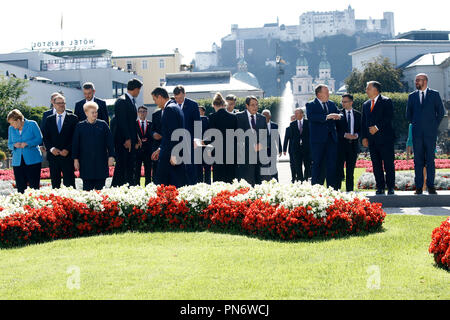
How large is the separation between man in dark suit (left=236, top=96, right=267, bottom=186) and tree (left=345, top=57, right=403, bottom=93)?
7138 cm

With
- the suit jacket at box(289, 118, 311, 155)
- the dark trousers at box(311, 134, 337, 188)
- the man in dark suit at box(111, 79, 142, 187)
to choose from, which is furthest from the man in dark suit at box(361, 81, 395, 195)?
the man in dark suit at box(111, 79, 142, 187)

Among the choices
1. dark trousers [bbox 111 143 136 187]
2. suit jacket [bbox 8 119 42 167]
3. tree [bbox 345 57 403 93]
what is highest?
tree [bbox 345 57 403 93]

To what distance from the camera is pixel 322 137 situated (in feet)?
35.6

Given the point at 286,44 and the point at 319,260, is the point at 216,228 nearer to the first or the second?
the point at 319,260

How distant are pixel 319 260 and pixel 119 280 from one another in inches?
76.6

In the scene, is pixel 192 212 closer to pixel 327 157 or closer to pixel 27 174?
pixel 327 157

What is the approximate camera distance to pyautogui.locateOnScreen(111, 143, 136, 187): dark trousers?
11.1 m

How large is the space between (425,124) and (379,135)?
2.71 feet

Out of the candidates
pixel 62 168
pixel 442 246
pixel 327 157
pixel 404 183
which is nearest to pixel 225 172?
pixel 327 157

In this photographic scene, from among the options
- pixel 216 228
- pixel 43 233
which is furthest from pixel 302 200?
pixel 43 233

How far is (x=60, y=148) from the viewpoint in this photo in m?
10.9

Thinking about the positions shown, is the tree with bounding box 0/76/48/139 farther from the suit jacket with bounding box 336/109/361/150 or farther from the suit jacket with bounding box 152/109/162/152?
the suit jacket with bounding box 336/109/361/150

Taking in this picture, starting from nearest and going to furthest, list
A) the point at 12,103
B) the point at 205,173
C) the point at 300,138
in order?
the point at 205,173
the point at 300,138
the point at 12,103

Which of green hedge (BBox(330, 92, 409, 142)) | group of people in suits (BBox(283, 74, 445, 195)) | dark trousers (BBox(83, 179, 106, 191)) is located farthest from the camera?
green hedge (BBox(330, 92, 409, 142))
